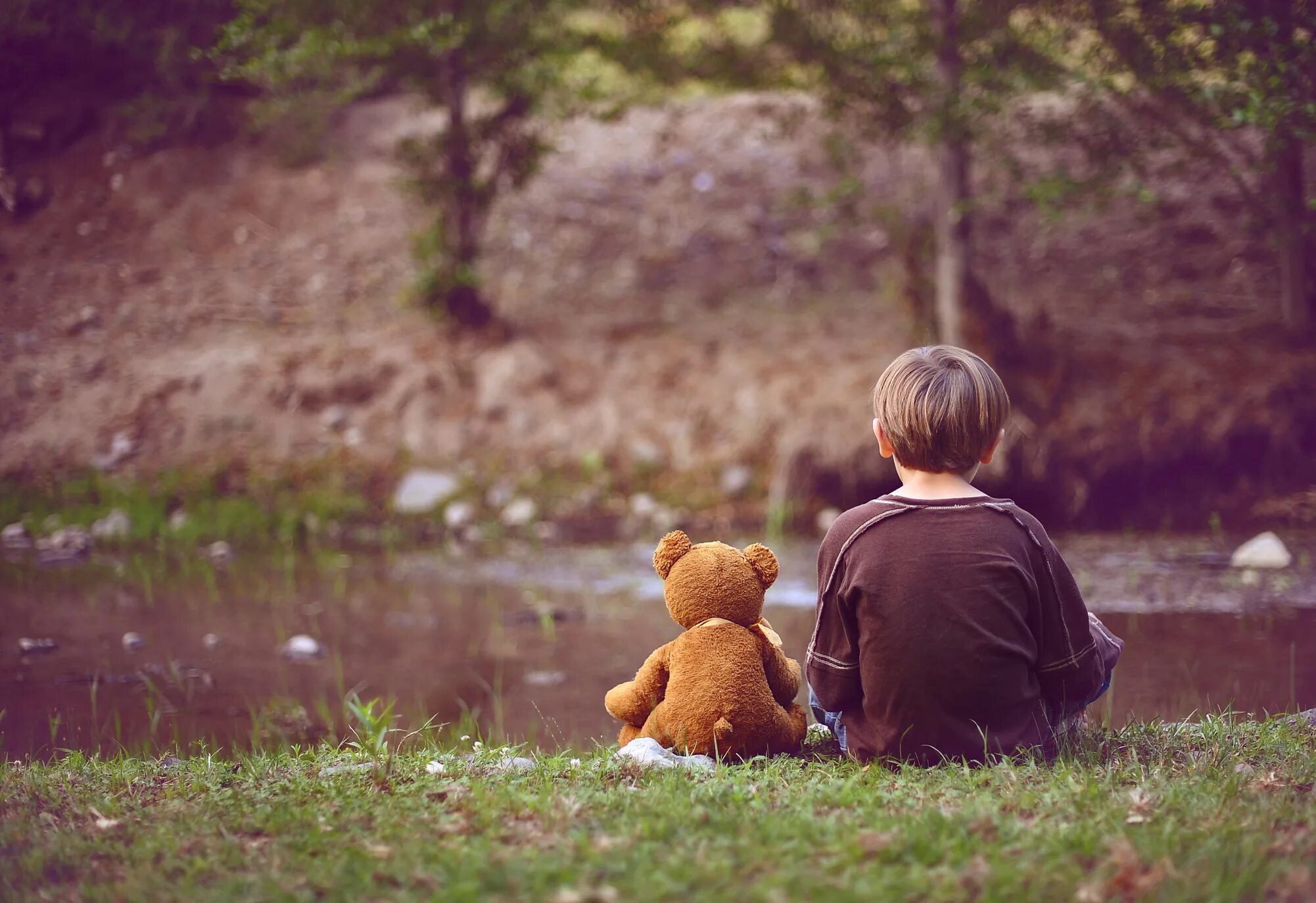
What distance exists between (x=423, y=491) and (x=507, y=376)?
1.13 m

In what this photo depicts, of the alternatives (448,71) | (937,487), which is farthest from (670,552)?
(448,71)

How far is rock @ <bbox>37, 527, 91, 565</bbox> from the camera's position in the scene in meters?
6.27

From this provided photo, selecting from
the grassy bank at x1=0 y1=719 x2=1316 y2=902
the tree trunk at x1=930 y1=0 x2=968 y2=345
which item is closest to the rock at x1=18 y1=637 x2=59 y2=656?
the grassy bank at x1=0 y1=719 x2=1316 y2=902

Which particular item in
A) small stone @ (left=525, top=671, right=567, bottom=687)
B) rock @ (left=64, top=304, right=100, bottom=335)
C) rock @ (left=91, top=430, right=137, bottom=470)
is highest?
rock @ (left=64, top=304, right=100, bottom=335)

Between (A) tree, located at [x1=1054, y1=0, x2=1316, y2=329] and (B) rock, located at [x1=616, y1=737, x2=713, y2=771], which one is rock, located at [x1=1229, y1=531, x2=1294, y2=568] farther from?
(B) rock, located at [x1=616, y1=737, x2=713, y2=771]

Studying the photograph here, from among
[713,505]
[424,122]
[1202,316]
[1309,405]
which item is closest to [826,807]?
[713,505]

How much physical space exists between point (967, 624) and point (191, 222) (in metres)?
8.04

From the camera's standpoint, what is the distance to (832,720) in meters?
2.99

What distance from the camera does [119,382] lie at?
7758mm

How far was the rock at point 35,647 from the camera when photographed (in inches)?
182

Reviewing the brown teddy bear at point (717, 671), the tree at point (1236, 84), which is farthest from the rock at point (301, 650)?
the tree at point (1236, 84)

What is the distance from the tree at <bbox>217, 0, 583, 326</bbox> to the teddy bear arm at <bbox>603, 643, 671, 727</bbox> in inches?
197

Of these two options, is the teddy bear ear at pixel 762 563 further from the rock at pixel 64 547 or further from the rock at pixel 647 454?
the rock at pixel 64 547

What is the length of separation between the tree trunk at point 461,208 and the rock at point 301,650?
379cm
